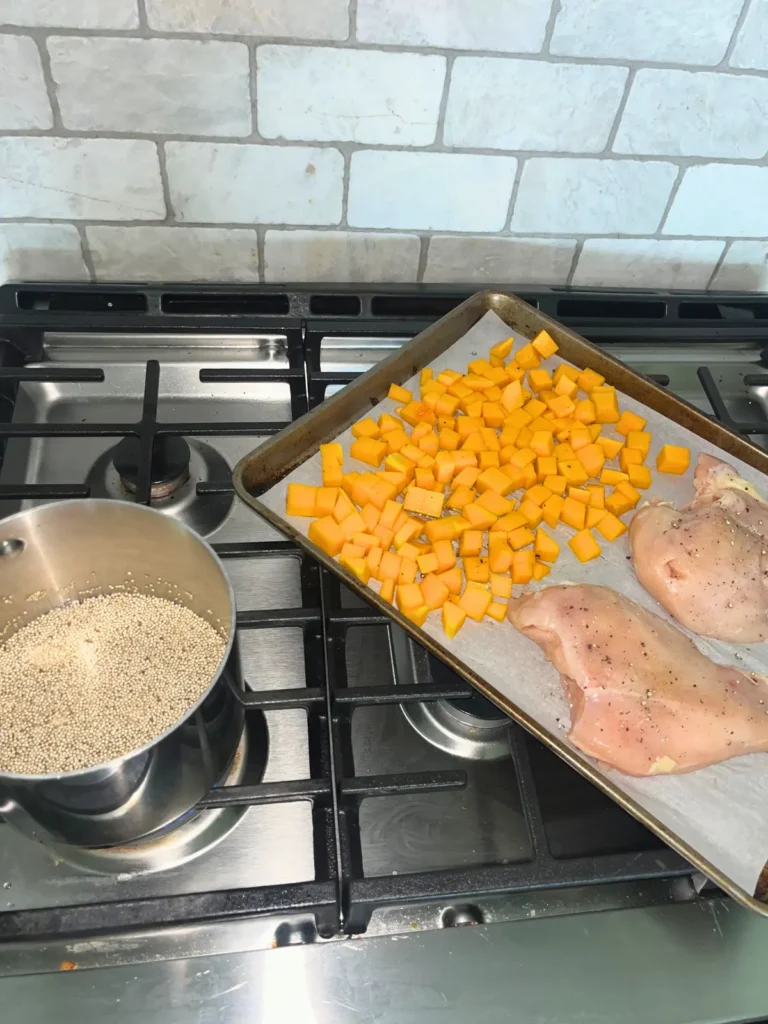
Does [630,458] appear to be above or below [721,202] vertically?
below

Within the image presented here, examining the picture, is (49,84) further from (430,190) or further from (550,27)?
(550,27)

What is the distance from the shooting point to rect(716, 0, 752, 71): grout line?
0.96 meters

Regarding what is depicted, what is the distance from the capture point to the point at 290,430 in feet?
3.26

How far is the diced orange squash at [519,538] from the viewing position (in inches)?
38.0

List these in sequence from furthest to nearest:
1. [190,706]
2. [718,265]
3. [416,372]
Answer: [718,265] → [416,372] → [190,706]

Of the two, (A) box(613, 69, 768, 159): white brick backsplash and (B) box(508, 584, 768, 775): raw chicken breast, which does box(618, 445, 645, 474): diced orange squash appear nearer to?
(B) box(508, 584, 768, 775): raw chicken breast

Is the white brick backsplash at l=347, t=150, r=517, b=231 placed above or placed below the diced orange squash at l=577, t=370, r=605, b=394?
above

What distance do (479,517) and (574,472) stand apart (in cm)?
15

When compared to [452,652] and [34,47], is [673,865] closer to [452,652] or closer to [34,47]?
[452,652]

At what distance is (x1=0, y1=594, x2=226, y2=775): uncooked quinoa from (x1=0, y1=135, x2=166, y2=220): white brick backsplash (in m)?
0.53

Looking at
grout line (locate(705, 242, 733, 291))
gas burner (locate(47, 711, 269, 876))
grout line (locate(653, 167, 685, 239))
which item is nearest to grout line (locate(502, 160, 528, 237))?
grout line (locate(653, 167, 685, 239))

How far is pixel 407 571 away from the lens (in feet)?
2.98

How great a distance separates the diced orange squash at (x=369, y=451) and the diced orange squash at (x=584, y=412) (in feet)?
0.85

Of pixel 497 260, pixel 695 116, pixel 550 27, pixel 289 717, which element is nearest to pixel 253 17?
pixel 550 27
